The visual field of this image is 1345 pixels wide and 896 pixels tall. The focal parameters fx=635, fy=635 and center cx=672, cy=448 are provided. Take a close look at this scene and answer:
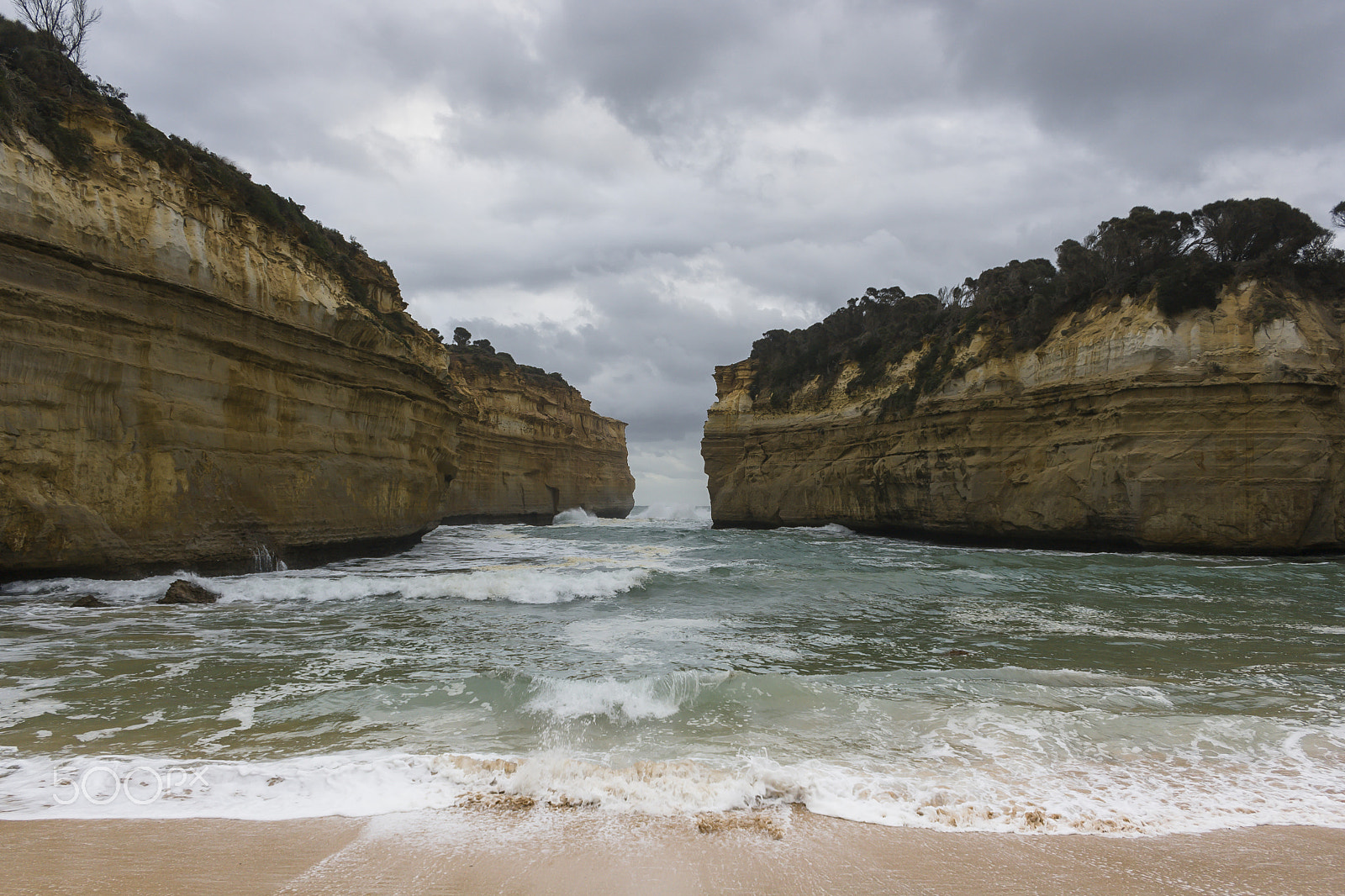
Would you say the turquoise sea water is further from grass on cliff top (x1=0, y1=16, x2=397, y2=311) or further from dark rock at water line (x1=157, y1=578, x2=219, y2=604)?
grass on cliff top (x1=0, y1=16, x2=397, y2=311)

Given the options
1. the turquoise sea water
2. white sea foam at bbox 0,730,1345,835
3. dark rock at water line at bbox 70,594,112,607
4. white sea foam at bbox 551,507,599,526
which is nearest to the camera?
white sea foam at bbox 0,730,1345,835

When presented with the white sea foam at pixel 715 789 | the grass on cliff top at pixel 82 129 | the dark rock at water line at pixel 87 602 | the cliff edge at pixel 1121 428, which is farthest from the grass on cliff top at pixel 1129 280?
the dark rock at water line at pixel 87 602

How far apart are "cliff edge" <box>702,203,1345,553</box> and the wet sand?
56.0 feet

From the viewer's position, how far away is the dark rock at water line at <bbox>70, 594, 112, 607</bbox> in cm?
866

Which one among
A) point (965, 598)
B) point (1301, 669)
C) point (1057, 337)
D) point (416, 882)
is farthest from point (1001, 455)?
point (416, 882)

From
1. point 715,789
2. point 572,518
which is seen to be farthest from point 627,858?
point 572,518

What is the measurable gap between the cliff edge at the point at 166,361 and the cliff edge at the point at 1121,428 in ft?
59.9

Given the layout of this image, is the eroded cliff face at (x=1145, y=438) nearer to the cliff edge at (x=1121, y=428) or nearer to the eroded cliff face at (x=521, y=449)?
the cliff edge at (x=1121, y=428)

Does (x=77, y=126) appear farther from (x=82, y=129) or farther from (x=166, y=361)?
(x=166, y=361)

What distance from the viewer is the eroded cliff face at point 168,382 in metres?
9.26

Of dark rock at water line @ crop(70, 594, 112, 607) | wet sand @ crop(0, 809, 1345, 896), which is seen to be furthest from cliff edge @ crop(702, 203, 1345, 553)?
dark rock at water line @ crop(70, 594, 112, 607)

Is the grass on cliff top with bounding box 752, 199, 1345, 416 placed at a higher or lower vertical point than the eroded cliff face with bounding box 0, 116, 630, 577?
higher

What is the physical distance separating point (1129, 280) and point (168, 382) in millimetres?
23935

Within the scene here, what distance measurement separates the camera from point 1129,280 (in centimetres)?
1888
